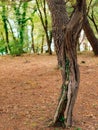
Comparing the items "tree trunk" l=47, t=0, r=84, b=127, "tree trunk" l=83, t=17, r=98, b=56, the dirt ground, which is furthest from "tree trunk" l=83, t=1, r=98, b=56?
"tree trunk" l=47, t=0, r=84, b=127

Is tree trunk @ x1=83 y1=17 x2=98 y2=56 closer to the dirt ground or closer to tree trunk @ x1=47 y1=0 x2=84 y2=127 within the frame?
the dirt ground

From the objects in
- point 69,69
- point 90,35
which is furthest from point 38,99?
point 90,35

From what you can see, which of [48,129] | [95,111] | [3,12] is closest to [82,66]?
[95,111]

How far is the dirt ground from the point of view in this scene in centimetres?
566

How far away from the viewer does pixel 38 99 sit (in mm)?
7090

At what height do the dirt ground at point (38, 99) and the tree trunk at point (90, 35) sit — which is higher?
the tree trunk at point (90, 35)

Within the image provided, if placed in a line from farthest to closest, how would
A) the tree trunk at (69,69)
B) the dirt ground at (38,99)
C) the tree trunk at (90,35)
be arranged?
the tree trunk at (90,35) < the dirt ground at (38,99) < the tree trunk at (69,69)

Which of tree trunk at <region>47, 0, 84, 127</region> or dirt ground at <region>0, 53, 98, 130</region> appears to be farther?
dirt ground at <region>0, 53, 98, 130</region>

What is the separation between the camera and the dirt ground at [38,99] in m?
5.66

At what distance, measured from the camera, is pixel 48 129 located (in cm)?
535

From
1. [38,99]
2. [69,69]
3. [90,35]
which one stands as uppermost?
[90,35]

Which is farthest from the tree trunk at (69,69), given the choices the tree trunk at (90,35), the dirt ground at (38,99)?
the tree trunk at (90,35)

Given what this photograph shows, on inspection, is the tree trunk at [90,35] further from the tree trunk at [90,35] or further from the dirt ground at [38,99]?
the dirt ground at [38,99]

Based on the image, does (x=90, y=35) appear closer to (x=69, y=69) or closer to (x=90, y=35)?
(x=90, y=35)
